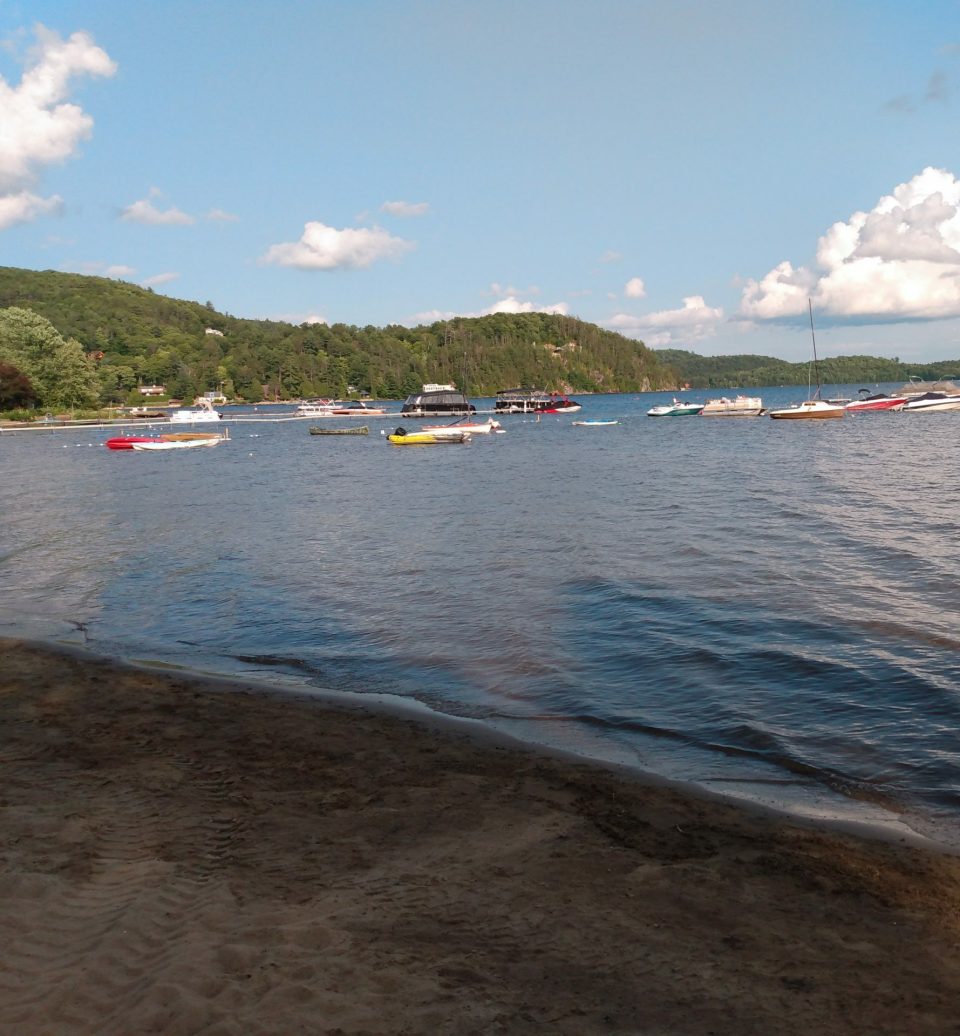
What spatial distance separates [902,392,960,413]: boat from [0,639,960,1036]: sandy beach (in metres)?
117

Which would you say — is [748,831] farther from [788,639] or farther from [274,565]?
[274,565]

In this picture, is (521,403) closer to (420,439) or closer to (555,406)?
(555,406)

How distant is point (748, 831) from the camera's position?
25.6 feet

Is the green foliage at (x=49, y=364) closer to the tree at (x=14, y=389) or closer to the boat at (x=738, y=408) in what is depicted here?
the tree at (x=14, y=389)

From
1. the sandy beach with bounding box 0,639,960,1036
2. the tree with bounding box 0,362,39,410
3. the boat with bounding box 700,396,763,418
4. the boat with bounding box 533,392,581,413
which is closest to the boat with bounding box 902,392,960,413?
the boat with bounding box 700,396,763,418

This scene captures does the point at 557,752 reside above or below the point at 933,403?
below

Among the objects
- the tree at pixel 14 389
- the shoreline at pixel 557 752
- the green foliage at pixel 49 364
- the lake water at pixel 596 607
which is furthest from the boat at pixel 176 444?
the shoreline at pixel 557 752

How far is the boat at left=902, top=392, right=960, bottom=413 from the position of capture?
4343 inches

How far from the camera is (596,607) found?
1719 cm

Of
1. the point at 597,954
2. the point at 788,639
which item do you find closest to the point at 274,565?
the point at 788,639

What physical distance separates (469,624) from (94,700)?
672 cm

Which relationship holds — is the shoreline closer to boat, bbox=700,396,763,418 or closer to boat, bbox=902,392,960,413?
boat, bbox=700,396,763,418

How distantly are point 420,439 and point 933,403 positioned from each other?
69311mm

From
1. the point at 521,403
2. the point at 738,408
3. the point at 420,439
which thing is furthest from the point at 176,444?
the point at 521,403
